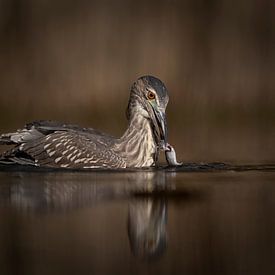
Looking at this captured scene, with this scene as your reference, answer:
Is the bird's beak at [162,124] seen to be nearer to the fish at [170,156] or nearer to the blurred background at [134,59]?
the fish at [170,156]

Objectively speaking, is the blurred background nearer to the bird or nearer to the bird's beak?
the bird

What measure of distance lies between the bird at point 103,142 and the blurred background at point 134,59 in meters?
4.87

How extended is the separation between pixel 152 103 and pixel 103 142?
0.50 meters

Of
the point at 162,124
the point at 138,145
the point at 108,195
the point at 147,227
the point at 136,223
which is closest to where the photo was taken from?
the point at 147,227

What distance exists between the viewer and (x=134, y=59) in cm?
1727

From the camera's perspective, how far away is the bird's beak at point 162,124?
11.3 m

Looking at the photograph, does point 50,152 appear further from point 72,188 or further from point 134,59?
point 134,59

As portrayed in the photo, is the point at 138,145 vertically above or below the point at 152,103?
below

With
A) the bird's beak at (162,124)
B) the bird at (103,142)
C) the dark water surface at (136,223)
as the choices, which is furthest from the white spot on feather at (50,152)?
the bird's beak at (162,124)

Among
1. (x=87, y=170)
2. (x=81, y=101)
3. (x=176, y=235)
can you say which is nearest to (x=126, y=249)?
(x=176, y=235)

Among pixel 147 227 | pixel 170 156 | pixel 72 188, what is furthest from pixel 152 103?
pixel 147 227

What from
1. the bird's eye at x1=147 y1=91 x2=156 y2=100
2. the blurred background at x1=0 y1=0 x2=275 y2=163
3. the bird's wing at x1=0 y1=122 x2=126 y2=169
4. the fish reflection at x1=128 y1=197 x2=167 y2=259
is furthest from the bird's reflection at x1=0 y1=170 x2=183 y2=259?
the blurred background at x1=0 y1=0 x2=275 y2=163

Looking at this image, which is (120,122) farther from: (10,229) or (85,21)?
(10,229)

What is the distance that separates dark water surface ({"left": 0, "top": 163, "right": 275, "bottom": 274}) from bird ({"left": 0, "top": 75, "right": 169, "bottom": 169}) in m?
0.33
